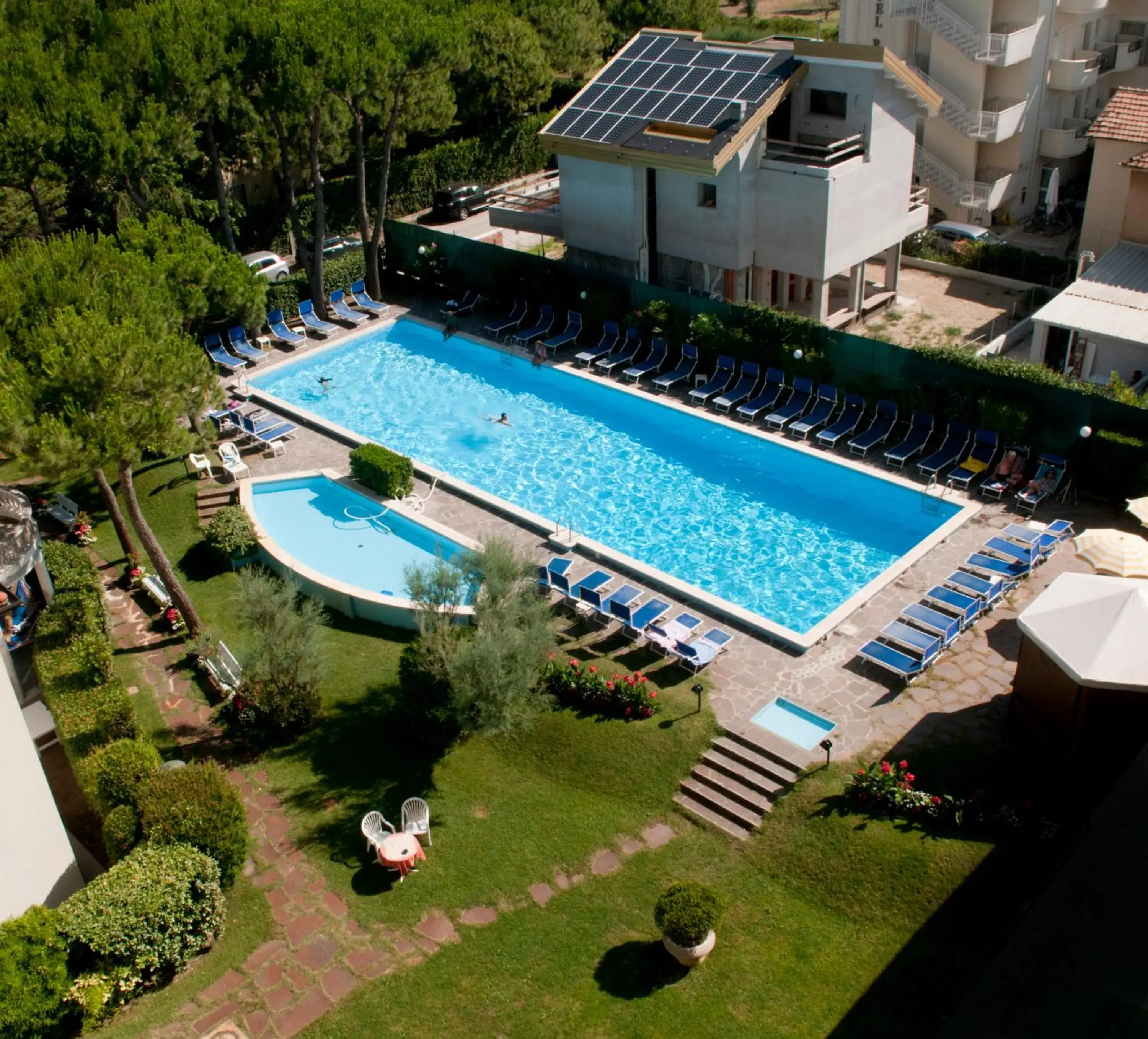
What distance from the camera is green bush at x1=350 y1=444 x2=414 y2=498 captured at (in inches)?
1027

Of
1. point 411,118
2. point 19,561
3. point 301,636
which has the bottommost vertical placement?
point 301,636

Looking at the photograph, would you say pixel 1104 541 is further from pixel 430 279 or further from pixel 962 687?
pixel 430 279

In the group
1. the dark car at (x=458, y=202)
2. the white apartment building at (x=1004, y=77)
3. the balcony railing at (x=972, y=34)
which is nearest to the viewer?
the balcony railing at (x=972, y=34)

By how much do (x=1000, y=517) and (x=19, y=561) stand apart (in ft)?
64.5

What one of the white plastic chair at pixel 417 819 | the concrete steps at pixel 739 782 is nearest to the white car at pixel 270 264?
the white plastic chair at pixel 417 819

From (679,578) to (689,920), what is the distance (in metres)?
9.82

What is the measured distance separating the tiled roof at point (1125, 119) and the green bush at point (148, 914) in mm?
28796

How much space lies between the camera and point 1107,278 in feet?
94.1

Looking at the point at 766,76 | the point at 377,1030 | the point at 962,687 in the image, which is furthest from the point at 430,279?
the point at 377,1030

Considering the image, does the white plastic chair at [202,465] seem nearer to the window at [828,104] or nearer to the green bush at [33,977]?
the green bush at [33,977]

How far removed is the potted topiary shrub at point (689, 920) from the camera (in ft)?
48.2

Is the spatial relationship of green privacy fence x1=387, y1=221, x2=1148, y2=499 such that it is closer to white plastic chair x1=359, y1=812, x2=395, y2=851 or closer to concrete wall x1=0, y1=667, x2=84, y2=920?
white plastic chair x1=359, y1=812, x2=395, y2=851

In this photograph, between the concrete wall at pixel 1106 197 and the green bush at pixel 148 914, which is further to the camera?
the concrete wall at pixel 1106 197

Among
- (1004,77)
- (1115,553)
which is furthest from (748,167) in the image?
(1115,553)
